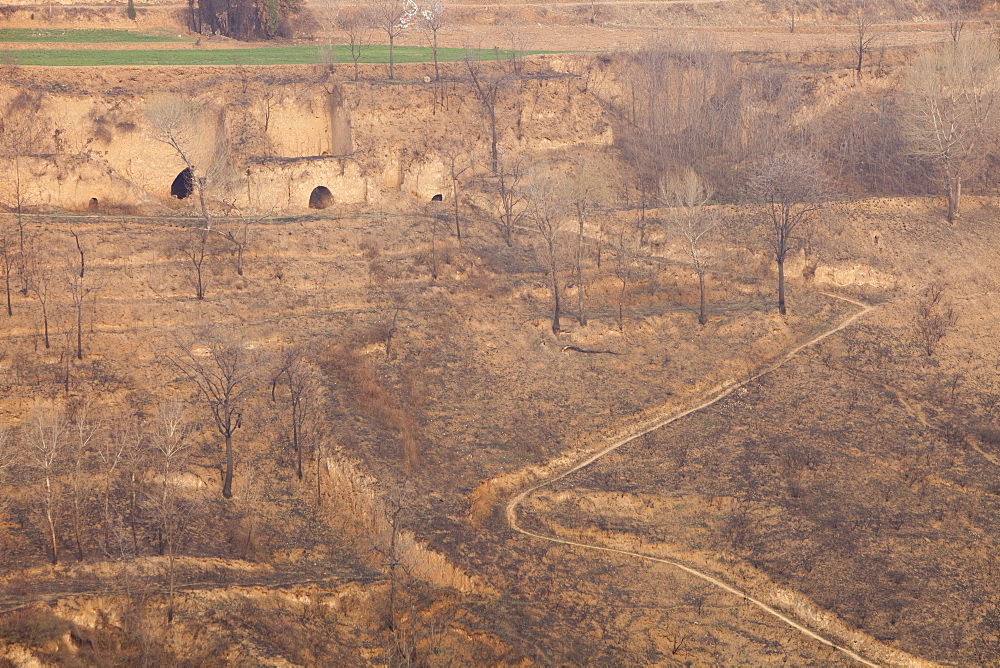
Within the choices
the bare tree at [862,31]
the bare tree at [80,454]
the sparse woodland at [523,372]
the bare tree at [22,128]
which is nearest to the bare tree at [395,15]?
the sparse woodland at [523,372]

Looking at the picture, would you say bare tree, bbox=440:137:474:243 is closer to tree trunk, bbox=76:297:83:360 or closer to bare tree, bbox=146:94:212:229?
bare tree, bbox=146:94:212:229

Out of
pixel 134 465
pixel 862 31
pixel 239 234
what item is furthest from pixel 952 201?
pixel 134 465

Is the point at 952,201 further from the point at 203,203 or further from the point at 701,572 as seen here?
the point at 203,203

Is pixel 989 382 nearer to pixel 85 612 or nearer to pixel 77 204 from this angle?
pixel 85 612

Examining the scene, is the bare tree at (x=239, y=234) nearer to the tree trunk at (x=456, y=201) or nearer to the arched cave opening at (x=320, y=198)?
the arched cave opening at (x=320, y=198)

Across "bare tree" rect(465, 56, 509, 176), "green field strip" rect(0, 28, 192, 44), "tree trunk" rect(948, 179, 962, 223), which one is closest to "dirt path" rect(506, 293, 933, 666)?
"tree trunk" rect(948, 179, 962, 223)
